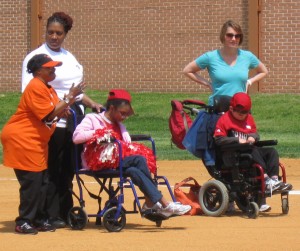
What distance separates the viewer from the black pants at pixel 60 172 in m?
10.1

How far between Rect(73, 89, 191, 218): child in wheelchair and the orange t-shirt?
39cm

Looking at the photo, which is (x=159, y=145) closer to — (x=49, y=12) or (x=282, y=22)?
(x=282, y=22)

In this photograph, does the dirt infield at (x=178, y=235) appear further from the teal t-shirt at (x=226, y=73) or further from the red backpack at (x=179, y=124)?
the teal t-shirt at (x=226, y=73)

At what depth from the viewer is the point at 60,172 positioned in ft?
33.3

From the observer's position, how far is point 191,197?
11375mm

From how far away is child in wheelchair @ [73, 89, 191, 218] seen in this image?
9570mm

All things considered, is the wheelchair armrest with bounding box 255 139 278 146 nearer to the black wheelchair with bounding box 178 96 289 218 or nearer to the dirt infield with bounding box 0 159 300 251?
the black wheelchair with bounding box 178 96 289 218

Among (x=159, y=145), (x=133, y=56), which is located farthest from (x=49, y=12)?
(x=159, y=145)

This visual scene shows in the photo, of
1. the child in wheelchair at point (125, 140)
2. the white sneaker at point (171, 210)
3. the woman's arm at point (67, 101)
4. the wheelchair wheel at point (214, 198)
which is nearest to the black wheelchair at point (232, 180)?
the wheelchair wheel at point (214, 198)

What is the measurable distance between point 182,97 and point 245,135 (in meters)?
16.4

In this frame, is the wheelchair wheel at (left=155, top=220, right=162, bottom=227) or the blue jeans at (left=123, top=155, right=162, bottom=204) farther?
the wheelchair wheel at (left=155, top=220, right=162, bottom=227)

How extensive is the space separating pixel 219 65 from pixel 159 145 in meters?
8.85

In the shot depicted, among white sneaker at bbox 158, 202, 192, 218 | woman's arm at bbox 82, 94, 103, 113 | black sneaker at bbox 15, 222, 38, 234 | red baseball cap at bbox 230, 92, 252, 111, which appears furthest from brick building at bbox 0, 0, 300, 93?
Result: black sneaker at bbox 15, 222, 38, 234

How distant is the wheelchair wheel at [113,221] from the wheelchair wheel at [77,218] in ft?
0.82
